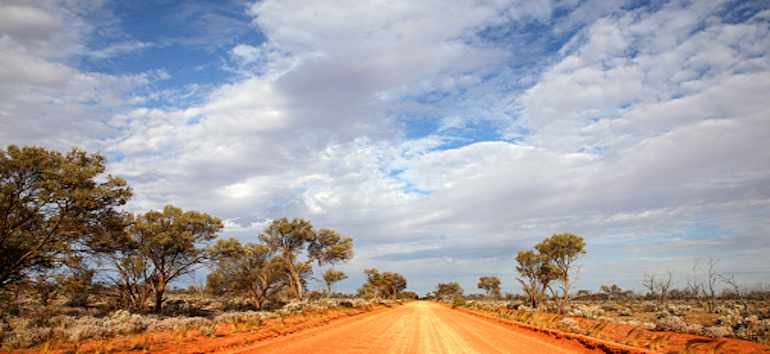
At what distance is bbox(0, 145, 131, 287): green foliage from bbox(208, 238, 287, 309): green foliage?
13.9 m

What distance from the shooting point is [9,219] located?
16828 millimetres

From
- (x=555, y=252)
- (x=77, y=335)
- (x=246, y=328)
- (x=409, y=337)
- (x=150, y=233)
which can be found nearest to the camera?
(x=77, y=335)

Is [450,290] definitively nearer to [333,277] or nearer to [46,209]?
[333,277]

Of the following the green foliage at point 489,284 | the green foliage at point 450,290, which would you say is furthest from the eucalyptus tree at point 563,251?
the green foliage at point 450,290

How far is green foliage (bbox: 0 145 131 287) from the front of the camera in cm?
1634

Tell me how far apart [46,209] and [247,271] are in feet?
68.5

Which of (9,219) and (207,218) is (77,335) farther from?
(207,218)

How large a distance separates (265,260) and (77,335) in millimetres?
27455

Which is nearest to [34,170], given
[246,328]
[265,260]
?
[246,328]

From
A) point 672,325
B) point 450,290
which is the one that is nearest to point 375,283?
point 450,290

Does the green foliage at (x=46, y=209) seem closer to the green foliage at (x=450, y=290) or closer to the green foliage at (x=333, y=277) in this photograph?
the green foliage at (x=333, y=277)

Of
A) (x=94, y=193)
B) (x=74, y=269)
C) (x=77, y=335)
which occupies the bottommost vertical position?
(x=77, y=335)

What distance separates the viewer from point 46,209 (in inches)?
694

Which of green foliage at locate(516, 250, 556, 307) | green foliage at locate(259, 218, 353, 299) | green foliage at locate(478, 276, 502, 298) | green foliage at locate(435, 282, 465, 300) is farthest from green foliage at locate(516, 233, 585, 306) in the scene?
green foliage at locate(435, 282, 465, 300)
